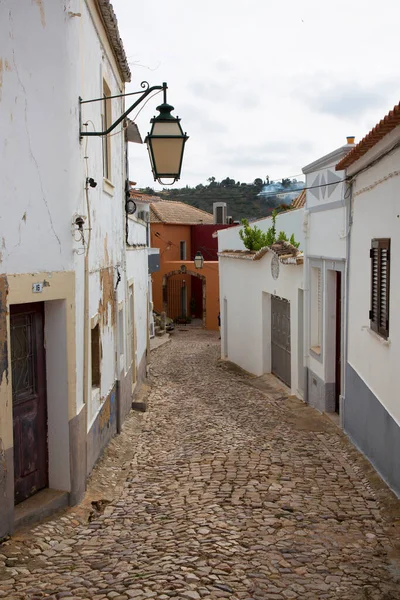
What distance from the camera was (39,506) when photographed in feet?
19.7

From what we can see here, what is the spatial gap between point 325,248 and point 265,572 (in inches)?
260

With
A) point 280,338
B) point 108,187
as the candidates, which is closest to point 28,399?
point 108,187

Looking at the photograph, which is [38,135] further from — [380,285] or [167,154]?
[380,285]

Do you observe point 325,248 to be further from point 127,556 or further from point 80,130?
point 127,556

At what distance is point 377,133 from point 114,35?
13.7 ft

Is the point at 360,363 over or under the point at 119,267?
under

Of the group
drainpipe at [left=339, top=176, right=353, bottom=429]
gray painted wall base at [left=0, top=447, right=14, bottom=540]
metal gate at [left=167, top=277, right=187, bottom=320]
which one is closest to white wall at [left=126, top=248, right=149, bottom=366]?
drainpipe at [left=339, top=176, right=353, bottom=429]

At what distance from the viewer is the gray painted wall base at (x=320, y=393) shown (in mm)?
10812

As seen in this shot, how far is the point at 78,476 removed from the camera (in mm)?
6582

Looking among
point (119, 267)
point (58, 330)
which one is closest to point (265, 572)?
point (58, 330)

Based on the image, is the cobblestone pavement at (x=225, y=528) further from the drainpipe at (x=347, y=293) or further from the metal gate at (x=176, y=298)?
the metal gate at (x=176, y=298)

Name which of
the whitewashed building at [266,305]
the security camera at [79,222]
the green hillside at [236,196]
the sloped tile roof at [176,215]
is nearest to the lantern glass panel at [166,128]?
the security camera at [79,222]

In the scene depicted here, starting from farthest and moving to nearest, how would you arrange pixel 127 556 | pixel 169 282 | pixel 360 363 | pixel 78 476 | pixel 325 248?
pixel 169 282
pixel 325 248
pixel 360 363
pixel 78 476
pixel 127 556

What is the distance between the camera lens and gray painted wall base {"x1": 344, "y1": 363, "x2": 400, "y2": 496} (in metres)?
6.80
